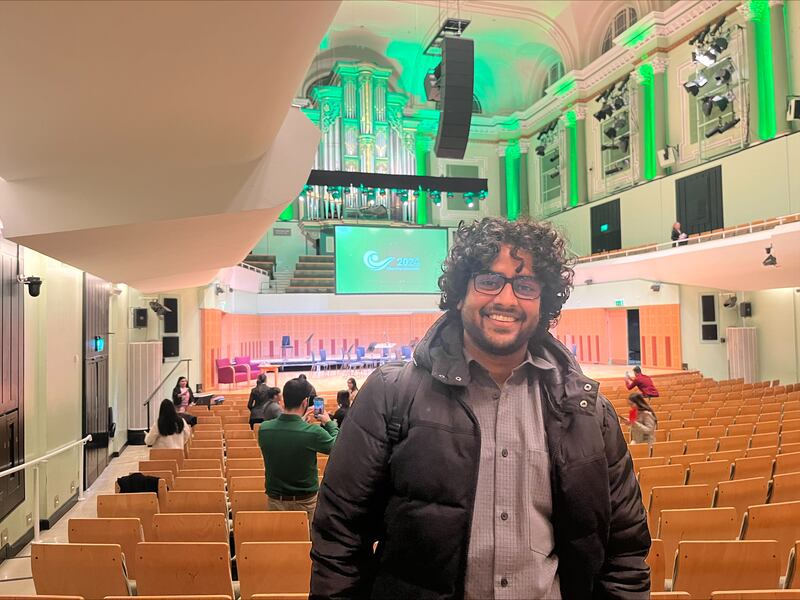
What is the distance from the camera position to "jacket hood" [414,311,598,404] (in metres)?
1.29

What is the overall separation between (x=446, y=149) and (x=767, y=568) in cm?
823

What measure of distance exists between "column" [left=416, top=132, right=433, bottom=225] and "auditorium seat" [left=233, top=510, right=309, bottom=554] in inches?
817

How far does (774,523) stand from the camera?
10.6 feet

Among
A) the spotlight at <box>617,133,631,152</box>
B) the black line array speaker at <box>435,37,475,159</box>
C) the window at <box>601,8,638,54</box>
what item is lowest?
the black line array speaker at <box>435,37,475,159</box>

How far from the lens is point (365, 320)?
21.1 meters

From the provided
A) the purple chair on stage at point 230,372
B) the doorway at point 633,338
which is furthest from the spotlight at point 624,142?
the purple chair on stage at point 230,372

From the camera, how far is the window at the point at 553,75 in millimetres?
22234

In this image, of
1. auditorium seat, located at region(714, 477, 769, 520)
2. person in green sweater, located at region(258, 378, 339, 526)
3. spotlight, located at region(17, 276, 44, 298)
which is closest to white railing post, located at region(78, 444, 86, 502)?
spotlight, located at region(17, 276, 44, 298)

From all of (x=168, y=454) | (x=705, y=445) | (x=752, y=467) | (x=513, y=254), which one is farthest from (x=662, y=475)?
(x=168, y=454)

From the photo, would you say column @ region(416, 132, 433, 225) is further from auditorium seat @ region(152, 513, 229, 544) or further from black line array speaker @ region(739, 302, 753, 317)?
auditorium seat @ region(152, 513, 229, 544)

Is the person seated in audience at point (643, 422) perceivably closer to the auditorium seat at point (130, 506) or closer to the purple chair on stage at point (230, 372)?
the auditorium seat at point (130, 506)

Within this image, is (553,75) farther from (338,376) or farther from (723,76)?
(338,376)

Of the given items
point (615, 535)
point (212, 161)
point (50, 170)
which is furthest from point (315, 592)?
point (50, 170)

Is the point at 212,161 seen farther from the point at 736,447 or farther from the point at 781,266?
the point at 781,266
